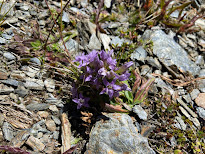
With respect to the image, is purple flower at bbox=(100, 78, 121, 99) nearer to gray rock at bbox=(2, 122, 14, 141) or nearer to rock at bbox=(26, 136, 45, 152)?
rock at bbox=(26, 136, 45, 152)

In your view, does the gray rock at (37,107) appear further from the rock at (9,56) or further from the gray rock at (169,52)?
the gray rock at (169,52)

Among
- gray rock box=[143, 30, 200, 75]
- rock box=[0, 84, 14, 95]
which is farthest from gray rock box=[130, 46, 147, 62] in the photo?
rock box=[0, 84, 14, 95]

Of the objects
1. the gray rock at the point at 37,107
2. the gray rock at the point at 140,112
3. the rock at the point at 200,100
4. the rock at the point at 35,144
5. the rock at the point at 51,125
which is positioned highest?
the rock at the point at 200,100

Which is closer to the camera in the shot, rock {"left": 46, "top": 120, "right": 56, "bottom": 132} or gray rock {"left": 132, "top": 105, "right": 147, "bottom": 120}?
rock {"left": 46, "top": 120, "right": 56, "bottom": 132}

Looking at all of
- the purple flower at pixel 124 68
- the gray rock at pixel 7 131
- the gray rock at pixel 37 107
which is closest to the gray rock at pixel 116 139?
the purple flower at pixel 124 68

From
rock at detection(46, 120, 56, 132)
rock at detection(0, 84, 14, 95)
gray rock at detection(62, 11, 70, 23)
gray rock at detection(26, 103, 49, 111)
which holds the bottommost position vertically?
rock at detection(46, 120, 56, 132)

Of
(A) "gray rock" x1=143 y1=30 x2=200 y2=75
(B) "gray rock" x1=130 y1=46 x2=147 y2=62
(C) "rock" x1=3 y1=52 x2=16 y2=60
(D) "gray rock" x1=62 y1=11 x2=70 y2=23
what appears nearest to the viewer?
(C) "rock" x1=3 y1=52 x2=16 y2=60

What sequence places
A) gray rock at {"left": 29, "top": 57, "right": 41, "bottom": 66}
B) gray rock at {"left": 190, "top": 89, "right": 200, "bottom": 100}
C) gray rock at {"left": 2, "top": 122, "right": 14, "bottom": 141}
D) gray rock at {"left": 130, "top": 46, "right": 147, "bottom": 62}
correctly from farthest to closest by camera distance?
gray rock at {"left": 130, "top": 46, "right": 147, "bottom": 62} < gray rock at {"left": 190, "top": 89, "right": 200, "bottom": 100} < gray rock at {"left": 29, "top": 57, "right": 41, "bottom": 66} < gray rock at {"left": 2, "top": 122, "right": 14, "bottom": 141}

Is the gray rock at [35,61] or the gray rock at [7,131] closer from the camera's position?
the gray rock at [7,131]
